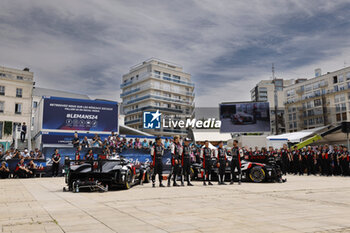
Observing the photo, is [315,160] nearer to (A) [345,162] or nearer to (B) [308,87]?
(A) [345,162]

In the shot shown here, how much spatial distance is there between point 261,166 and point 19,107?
50800 mm

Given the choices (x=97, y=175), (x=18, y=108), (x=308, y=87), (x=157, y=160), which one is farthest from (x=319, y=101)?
(x=97, y=175)

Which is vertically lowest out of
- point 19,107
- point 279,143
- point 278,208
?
point 278,208

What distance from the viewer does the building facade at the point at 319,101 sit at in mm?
71312

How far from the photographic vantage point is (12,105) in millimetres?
52938

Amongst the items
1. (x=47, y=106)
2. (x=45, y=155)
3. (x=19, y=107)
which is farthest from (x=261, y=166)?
(x=19, y=107)

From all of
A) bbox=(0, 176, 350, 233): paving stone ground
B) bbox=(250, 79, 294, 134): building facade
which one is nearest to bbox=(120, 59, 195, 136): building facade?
bbox=(250, 79, 294, 134): building facade

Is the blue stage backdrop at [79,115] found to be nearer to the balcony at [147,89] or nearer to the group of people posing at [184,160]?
the group of people posing at [184,160]

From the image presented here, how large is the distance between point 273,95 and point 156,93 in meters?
41.9

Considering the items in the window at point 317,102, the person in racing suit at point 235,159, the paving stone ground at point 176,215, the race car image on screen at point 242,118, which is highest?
the window at point 317,102

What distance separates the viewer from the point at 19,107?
5372 cm

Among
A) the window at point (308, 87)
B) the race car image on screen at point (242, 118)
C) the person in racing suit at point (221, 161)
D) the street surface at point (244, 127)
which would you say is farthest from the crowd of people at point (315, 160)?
the window at point (308, 87)

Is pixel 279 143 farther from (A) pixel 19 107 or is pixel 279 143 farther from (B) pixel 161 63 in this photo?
(B) pixel 161 63

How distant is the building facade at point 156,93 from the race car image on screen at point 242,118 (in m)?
32.7
